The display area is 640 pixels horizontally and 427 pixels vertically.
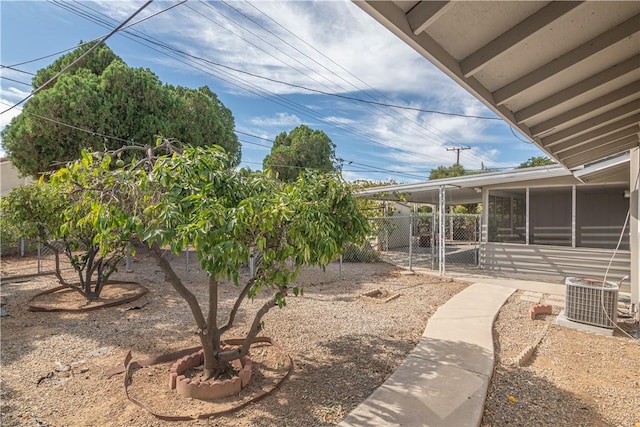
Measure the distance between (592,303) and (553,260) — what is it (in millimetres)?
4706

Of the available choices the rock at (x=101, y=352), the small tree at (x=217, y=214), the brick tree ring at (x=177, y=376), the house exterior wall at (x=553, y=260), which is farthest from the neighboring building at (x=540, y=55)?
the house exterior wall at (x=553, y=260)

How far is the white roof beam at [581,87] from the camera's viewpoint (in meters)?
2.70

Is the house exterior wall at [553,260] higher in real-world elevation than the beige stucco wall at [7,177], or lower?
lower

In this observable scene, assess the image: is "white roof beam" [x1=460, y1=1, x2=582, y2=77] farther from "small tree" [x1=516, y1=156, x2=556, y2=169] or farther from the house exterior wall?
"small tree" [x1=516, y1=156, x2=556, y2=169]

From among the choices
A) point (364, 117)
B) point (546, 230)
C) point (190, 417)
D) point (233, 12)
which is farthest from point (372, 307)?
point (364, 117)

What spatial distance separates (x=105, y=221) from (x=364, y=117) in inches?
866

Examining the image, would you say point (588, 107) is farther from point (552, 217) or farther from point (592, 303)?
point (552, 217)

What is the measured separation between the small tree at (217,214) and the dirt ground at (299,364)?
0.70 m

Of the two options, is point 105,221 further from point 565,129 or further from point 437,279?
point 437,279

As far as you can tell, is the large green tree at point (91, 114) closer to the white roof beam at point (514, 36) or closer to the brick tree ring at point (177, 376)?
the brick tree ring at point (177, 376)

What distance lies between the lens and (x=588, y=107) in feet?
11.5

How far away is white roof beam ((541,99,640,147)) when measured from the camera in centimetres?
359

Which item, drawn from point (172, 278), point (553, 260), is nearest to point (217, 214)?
point (172, 278)

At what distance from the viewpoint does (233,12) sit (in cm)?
762
